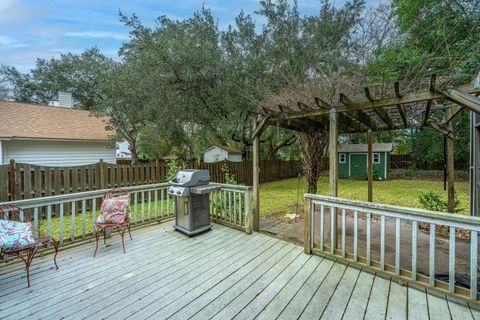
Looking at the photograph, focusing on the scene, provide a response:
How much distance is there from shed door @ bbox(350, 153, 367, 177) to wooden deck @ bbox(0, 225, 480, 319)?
13127 millimetres

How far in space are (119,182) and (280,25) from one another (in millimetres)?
8344

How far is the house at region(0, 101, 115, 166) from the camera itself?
768 cm

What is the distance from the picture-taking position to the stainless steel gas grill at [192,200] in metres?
3.86

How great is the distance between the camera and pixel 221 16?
30.6 ft

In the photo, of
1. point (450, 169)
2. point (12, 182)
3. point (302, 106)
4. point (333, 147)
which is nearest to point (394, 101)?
point (333, 147)

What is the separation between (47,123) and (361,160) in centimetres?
1641

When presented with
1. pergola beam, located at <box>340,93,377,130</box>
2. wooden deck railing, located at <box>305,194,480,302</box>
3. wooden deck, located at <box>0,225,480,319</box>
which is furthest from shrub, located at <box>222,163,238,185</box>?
pergola beam, located at <box>340,93,377,130</box>

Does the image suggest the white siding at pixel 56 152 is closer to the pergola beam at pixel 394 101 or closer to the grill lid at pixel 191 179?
the grill lid at pixel 191 179

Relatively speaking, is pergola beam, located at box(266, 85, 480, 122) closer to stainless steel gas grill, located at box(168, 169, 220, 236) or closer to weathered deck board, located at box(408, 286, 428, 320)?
stainless steel gas grill, located at box(168, 169, 220, 236)

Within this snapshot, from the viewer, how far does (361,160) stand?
48.2 feet

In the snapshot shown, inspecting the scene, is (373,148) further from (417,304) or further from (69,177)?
(69,177)

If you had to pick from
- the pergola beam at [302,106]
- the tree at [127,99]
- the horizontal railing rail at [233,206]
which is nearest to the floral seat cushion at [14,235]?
the horizontal railing rail at [233,206]

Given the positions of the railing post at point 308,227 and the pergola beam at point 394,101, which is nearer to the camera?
the pergola beam at point 394,101

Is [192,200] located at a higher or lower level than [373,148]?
lower
